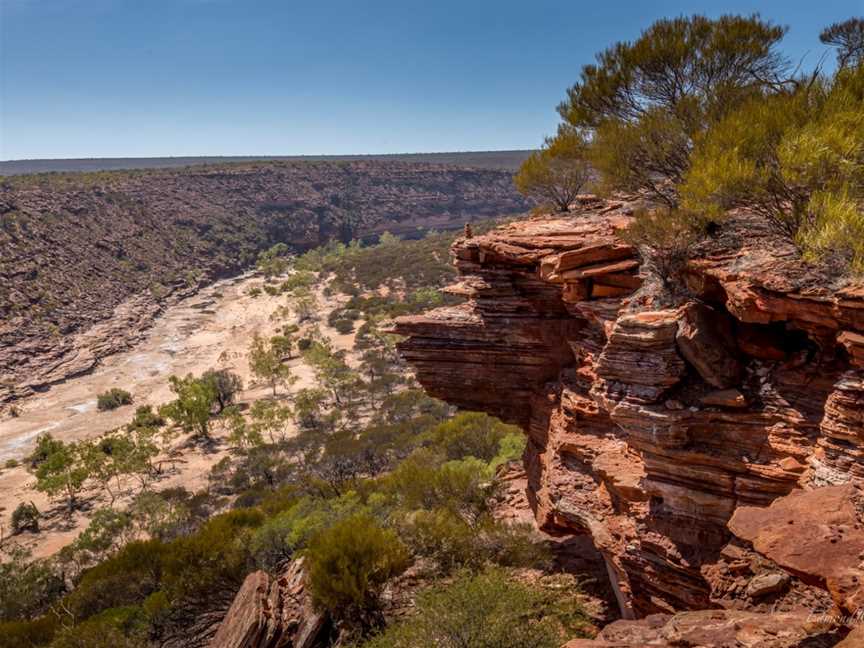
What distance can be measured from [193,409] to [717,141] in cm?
3938

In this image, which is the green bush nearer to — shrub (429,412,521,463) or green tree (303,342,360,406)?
shrub (429,412,521,463)

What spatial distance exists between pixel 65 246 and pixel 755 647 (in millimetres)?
91229

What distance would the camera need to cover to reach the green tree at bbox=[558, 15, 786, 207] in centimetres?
1160

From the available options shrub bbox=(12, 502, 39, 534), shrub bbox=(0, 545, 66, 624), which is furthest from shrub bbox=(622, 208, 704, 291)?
shrub bbox=(12, 502, 39, 534)

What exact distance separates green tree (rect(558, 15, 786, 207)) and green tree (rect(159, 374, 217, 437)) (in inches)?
1403

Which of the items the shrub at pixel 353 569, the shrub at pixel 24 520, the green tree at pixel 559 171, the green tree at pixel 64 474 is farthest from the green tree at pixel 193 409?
the green tree at pixel 559 171

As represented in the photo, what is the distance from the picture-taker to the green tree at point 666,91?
11.6m

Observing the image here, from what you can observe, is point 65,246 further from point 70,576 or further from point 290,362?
point 70,576

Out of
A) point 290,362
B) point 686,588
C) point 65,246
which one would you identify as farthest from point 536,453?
point 65,246

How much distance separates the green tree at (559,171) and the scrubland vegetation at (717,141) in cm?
4

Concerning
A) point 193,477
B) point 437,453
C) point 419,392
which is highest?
point 437,453

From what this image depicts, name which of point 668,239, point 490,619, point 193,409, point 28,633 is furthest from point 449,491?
point 193,409

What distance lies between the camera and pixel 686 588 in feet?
30.3

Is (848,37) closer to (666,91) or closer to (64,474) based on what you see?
(666,91)
